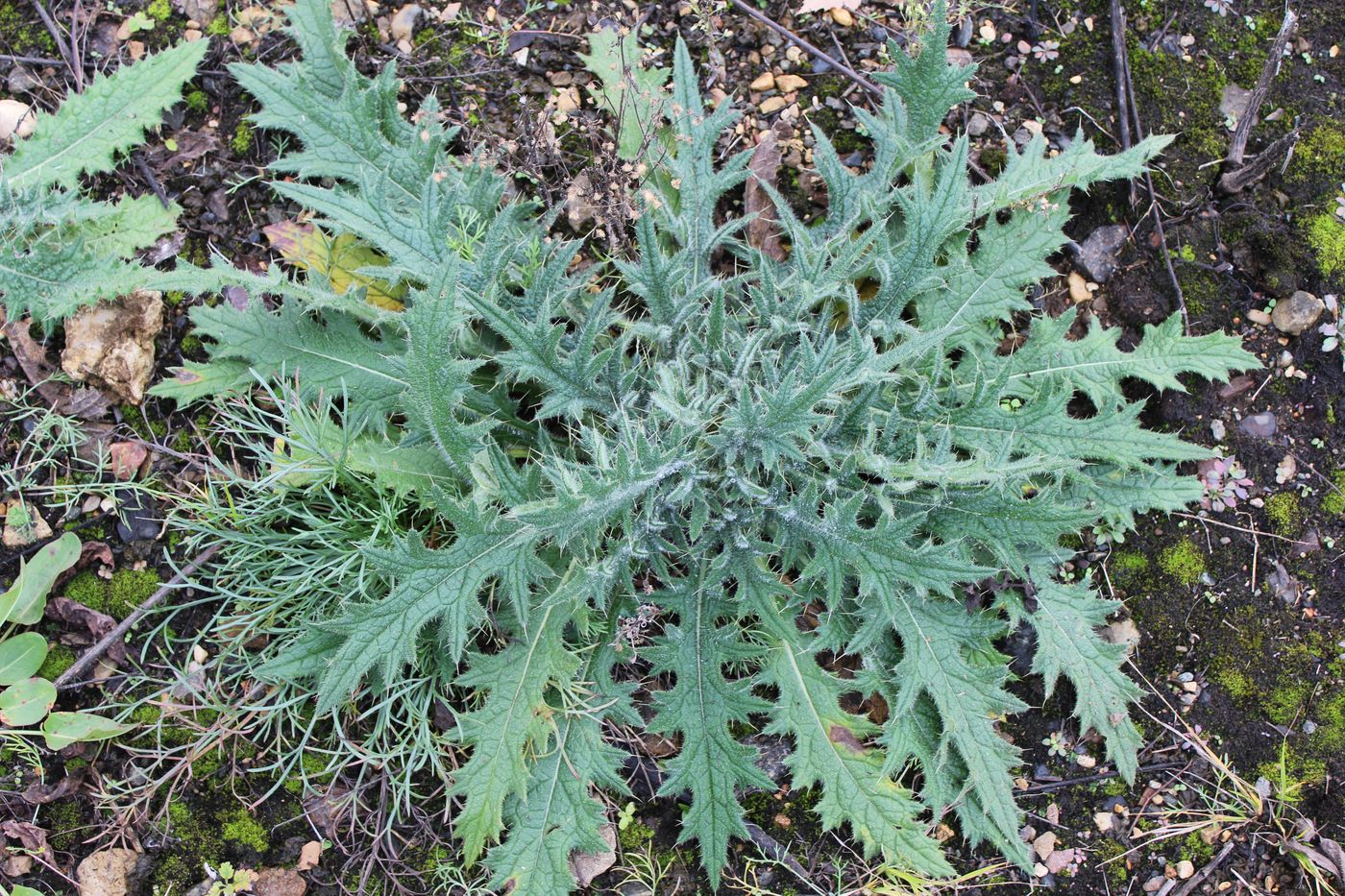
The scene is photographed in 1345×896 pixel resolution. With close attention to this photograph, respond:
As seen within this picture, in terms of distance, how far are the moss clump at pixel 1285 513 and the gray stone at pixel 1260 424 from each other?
227 millimetres

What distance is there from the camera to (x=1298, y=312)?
348cm

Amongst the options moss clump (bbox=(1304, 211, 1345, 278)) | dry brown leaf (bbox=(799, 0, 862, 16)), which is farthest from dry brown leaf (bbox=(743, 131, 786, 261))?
moss clump (bbox=(1304, 211, 1345, 278))

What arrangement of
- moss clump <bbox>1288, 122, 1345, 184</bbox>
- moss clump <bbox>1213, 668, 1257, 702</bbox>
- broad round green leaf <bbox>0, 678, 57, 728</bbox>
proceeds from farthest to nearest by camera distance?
moss clump <bbox>1288, 122, 1345, 184</bbox>
moss clump <bbox>1213, 668, 1257, 702</bbox>
broad round green leaf <bbox>0, 678, 57, 728</bbox>

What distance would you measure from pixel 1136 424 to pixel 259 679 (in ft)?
9.75

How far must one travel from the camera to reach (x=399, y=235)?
2.93 meters

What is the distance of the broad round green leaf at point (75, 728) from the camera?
3.04 metres

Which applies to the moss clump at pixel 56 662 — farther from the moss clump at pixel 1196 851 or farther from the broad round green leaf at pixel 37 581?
the moss clump at pixel 1196 851

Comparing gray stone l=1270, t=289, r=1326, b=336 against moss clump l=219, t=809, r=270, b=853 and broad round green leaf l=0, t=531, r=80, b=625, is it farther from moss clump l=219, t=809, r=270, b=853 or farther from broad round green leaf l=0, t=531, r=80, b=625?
broad round green leaf l=0, t=531, r=80, b=625

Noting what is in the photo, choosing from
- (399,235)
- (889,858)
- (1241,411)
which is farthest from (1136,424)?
(399,235)

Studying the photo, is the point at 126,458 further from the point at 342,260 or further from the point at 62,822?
the point at 62,822

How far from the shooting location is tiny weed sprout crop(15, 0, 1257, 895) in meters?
2.73

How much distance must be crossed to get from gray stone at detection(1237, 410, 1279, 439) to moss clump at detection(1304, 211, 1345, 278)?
22.3 inches

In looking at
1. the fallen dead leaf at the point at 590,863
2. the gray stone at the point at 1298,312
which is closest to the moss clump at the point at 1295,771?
the gray stone at the point at 1298,312

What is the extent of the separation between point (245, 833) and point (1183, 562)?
10.8 ft
